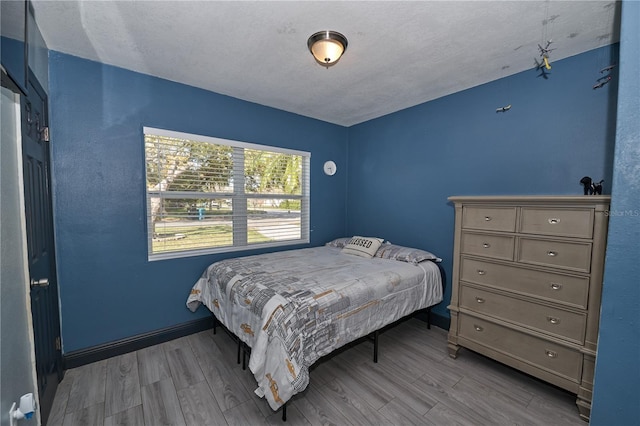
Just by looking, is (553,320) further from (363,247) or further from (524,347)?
Answer: (363,247)

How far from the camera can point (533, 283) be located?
6.33 ft

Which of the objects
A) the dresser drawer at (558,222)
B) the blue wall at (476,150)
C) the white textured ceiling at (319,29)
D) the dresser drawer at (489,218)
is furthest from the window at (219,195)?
the dresser drawer at (558,222)

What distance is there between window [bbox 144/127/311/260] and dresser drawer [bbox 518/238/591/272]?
247 cm

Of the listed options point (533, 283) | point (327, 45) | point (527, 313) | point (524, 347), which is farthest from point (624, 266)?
point (327, 45)

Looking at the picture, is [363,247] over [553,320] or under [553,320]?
over

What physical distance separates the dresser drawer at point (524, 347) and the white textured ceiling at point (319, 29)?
7.13ft

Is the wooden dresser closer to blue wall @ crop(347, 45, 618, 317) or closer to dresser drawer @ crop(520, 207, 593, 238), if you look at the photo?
dresser drawer @ crop(520, 207, 593, 238)

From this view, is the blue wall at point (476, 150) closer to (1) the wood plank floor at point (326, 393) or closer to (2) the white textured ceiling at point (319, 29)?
(2) the white textured ceiling at point (319, 29)

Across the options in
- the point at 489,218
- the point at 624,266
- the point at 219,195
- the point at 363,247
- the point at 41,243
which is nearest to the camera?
the point at 624,266

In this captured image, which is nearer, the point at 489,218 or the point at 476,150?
the point at 489,218

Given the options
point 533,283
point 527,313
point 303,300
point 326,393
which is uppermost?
point 533,283

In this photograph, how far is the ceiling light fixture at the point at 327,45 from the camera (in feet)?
5.89

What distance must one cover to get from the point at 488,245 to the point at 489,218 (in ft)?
0.73

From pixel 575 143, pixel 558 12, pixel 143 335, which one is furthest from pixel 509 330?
pixel 143 335
